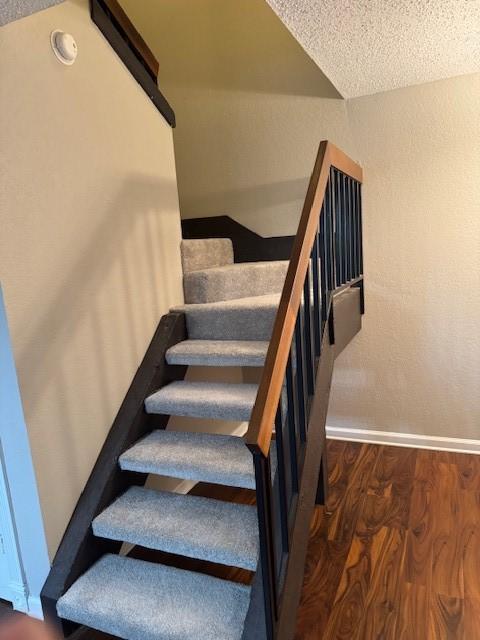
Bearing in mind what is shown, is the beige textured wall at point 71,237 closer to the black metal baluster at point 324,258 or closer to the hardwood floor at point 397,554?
the black metal baluster at point 324,258

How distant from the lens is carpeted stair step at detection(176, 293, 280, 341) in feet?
7.32

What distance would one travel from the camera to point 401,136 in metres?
2.62

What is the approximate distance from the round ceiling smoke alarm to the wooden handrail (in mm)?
1103

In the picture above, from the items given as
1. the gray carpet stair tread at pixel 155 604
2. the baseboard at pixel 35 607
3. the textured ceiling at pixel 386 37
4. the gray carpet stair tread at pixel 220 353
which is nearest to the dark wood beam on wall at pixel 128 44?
the textured ceiling at pixel 386 37

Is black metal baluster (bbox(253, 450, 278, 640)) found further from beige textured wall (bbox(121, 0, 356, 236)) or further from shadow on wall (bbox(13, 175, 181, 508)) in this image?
beige textured wall (bbox(121, 0, 356, 236))

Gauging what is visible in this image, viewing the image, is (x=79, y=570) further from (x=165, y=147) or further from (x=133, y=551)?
(x=165, y=147)

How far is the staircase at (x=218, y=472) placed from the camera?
1.30m

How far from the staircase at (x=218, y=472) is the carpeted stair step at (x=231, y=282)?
140mm

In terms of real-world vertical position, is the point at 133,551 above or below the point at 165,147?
below

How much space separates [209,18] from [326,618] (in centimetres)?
373

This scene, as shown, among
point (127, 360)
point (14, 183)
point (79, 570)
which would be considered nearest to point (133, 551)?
point (79, 570)

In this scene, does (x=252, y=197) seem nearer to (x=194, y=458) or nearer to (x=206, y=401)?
(x=206, y=401)

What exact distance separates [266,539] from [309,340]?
2.52ft

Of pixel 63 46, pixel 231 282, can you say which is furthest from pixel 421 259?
pixel 63 46
